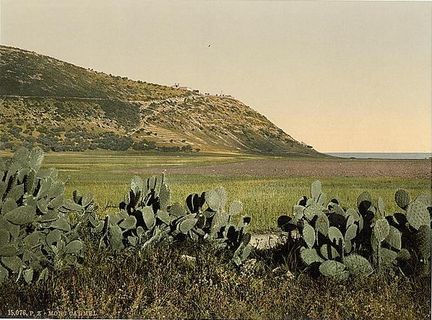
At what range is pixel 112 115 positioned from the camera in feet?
17.1

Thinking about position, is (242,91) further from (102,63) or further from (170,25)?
(102,63)

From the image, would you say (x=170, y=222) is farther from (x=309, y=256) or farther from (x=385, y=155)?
(x=385, y=155)

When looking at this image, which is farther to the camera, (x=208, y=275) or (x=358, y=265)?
(x=208, y=275)

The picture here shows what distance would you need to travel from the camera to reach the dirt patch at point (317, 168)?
475cm

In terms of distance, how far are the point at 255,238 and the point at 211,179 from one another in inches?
18.9

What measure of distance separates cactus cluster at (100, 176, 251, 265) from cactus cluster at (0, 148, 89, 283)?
278 millimetres

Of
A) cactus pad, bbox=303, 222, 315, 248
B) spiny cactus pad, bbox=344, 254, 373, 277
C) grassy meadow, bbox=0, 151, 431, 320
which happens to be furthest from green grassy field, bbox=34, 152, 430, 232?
spiny cactus pad, bbox=344, 254, 373, 277

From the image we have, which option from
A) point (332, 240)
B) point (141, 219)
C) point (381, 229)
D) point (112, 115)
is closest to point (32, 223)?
point (141, 219)

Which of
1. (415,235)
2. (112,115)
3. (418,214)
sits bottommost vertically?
(415,235)

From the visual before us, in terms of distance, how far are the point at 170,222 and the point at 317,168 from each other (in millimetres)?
1004

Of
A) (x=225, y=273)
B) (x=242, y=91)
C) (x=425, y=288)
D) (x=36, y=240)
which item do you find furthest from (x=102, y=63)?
(x=425, y=288)

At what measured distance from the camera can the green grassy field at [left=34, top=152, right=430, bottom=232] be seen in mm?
4863

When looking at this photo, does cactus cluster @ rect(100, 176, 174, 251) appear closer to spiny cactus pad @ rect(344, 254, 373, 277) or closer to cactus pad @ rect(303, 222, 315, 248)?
cactus pad @ rect(303, 222, 315, 248)

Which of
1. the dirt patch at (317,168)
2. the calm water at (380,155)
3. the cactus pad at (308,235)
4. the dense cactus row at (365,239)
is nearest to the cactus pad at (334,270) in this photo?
the dense cactus row at (365,239)
